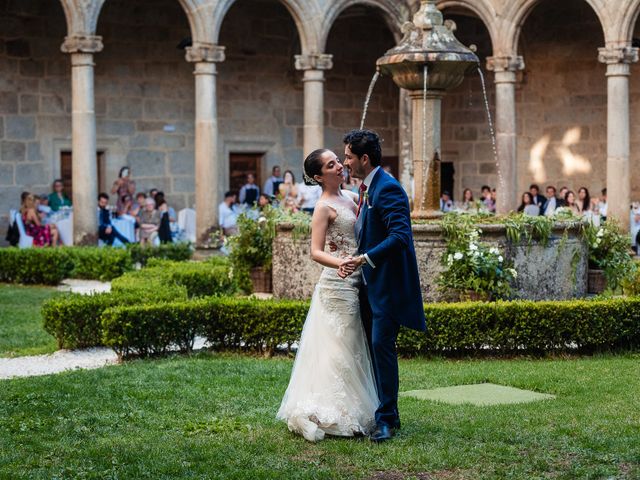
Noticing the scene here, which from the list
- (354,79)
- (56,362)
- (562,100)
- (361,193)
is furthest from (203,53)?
(361,193)

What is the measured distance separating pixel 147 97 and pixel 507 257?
12.4m

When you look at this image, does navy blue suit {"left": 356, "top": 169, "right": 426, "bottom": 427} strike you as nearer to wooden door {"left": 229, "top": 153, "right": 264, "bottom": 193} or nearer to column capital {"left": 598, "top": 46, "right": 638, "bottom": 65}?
column capital {"left": 598, "top": 46, "right": 638, "bottom": 65}

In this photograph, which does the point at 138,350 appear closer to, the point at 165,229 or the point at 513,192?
the point at 165,229

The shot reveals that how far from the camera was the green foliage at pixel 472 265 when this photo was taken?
1016 centimetres

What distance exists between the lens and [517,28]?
19.1m

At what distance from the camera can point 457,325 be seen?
9258 millimetres

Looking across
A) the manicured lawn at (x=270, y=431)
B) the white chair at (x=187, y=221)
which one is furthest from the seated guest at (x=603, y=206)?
the manicured lawn at (x=270, y=431)

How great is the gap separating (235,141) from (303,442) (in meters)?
17.0

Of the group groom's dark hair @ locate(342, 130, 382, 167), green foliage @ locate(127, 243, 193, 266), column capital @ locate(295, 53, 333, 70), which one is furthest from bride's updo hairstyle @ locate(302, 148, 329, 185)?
column capital @ locate(295, 53, 333, 70)

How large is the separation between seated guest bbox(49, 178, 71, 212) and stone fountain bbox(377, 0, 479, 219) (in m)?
9.05

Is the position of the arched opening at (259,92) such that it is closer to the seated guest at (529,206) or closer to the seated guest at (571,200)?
the seated guest at (529,206)

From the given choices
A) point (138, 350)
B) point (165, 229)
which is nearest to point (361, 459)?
point (138, 350)

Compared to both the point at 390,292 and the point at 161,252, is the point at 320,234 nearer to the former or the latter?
the point at 390,292

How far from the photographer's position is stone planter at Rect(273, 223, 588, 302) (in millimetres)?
10383
